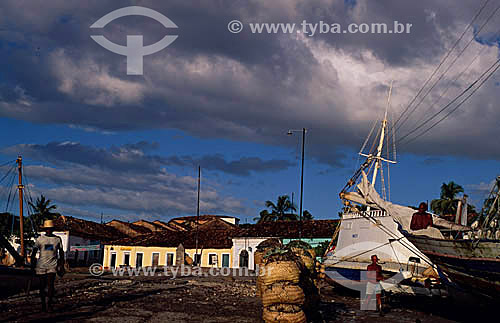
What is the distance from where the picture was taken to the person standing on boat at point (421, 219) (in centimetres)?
1477

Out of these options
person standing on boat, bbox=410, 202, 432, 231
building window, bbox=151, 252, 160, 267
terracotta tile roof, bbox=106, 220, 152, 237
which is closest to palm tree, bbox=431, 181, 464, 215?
building window, bbox=151, 252, 160, 267

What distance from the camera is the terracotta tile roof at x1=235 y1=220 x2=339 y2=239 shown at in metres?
44.2

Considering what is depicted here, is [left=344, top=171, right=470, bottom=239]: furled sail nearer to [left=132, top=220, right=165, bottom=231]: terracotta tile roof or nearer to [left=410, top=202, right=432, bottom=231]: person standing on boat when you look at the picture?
[left=410, top=202, right=432, bottom=231]: person standing on boat

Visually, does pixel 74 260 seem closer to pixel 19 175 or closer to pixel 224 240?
pixel 224 240

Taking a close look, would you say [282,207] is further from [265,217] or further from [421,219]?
[421,219]

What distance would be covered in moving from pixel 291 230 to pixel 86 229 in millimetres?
28480

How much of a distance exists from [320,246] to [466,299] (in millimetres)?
28723

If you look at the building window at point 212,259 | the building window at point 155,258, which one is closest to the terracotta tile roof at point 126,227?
the building window at point 155,258

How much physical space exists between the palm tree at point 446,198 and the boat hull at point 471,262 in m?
46.5

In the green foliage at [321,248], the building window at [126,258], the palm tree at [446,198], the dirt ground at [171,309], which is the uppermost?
the palm tree at [446,198]

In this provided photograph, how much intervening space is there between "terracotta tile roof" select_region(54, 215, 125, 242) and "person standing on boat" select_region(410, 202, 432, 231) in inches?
1817

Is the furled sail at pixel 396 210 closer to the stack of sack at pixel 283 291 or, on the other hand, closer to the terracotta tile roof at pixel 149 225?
the stack of sack at pixel 283 291

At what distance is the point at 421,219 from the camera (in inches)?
586

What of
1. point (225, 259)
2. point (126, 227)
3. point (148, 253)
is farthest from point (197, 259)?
point (126, 227)
